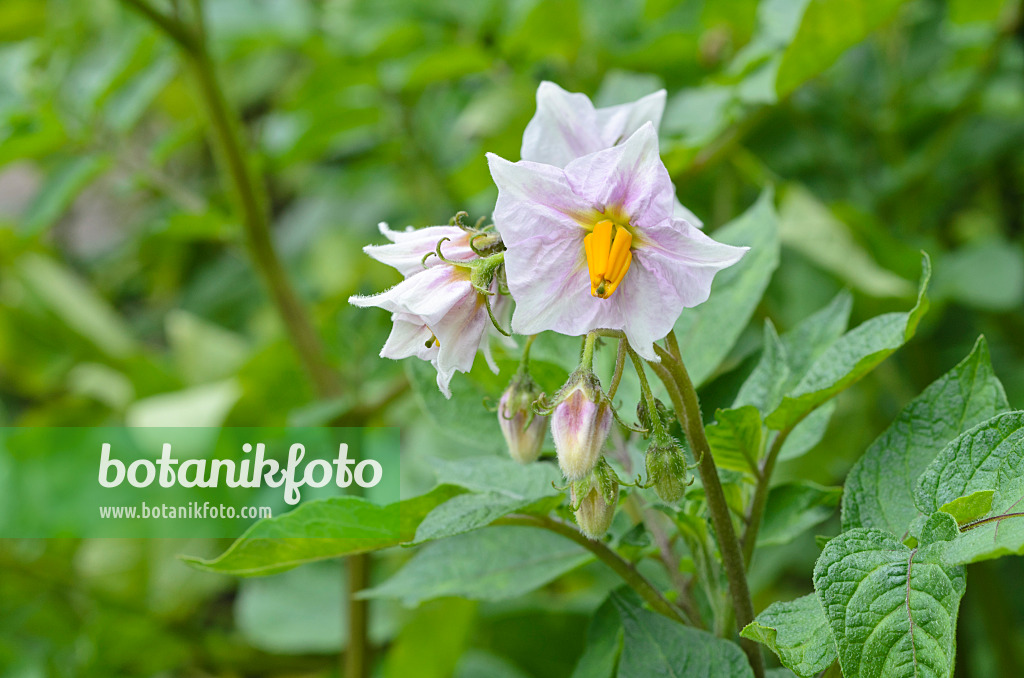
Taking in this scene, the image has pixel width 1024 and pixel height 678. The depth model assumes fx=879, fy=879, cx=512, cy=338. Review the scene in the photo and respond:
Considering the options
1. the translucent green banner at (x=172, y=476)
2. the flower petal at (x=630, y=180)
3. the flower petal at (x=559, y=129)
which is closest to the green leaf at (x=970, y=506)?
the flower petal at (x=630, y=180)

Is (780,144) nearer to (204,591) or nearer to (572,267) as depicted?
(572,267)

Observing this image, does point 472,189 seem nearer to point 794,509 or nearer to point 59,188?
point 59,188

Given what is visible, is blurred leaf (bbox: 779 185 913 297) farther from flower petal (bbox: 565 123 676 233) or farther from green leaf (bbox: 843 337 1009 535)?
flower petal (bbox: 565 123 676 233)

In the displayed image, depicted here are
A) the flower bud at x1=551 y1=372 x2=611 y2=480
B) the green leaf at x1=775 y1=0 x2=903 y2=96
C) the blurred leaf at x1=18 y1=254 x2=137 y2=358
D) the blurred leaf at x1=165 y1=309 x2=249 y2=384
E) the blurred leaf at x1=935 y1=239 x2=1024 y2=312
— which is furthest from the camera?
the blurred leaf at x1=18 y1=254 x2=137 y2=358

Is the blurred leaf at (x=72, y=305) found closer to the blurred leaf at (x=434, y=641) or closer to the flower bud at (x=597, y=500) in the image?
the blurred leaf at (x=434, y=641)

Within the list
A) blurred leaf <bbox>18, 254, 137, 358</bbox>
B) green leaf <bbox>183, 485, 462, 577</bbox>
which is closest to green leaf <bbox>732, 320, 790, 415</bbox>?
green leaf <bbox>183, 485, 462, 577</bbox>
